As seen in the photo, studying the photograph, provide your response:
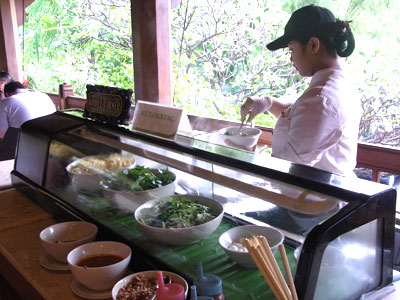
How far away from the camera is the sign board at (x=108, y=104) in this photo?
1867 millimetres

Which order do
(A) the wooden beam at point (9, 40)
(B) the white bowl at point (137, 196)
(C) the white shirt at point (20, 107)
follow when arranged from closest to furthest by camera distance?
(B) the white bowl at point (137, 196) < (C) the white shirt at point (20, 107) < (A) the wooden beam at point (9, 40)

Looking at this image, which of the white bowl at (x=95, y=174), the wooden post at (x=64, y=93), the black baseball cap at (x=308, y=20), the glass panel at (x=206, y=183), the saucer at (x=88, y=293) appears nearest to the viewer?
the glass panel at (x=206, y=183)

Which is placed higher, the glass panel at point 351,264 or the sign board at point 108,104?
the sign board at point 108,104

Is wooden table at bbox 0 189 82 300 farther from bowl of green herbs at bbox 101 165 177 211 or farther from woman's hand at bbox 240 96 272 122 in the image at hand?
woman's hand at bbox 240 96 272 122

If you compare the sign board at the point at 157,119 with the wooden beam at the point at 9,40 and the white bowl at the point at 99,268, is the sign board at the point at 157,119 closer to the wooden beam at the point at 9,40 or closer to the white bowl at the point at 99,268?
the white bowl at the point at 99,268

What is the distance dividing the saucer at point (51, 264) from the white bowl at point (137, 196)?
0.33 meters

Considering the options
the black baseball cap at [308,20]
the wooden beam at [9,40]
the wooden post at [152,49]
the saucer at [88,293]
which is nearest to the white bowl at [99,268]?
the saucer at [88,293]

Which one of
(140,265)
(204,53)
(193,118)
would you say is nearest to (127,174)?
(140,265)

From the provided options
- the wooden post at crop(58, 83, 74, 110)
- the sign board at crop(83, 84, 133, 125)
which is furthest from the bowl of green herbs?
the wooden post at crop(58, 83, 74, 110)

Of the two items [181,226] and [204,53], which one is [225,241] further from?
[204,53]

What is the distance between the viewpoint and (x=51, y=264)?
1422mm

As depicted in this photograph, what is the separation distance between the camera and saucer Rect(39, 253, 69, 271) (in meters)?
1.39

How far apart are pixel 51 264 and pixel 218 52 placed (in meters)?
5.12

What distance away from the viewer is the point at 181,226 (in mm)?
1333
